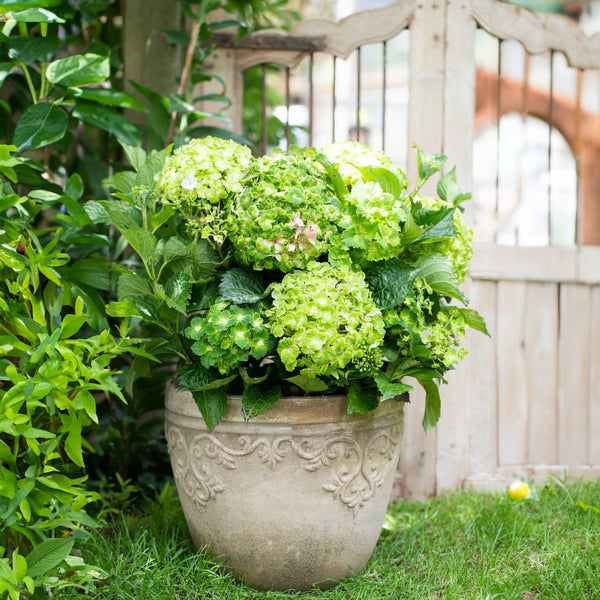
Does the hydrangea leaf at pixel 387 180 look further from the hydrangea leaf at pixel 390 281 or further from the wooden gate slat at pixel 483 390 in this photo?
the wooden gate slat at pixel 483 390

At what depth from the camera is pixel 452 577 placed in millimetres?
1398

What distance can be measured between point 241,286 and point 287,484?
0.45 m

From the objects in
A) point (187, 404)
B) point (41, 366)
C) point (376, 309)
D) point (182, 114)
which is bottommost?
point (187, 404)

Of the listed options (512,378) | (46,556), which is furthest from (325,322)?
(512,378)

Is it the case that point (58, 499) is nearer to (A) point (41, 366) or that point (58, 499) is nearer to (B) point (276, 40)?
(A) point (41, 366)

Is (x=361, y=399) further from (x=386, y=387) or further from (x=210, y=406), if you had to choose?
(x=210, y=406)

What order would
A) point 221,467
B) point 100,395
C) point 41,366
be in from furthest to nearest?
point 100,395 < point 221,467 < point 41,366

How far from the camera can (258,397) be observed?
1.28 metres

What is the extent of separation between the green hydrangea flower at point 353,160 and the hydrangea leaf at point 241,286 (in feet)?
1.06

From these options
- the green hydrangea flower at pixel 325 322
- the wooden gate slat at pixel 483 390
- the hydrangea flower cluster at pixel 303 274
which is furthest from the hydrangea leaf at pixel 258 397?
the wooden gate slat at pixel 483 390

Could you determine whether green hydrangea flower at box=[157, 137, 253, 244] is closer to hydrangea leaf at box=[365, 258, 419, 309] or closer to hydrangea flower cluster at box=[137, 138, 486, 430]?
hydrangea flower cluster at box=[137, 138, 486, 430]

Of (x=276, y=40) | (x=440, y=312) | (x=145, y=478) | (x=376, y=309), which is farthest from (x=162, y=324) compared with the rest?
(x=276, y=40)

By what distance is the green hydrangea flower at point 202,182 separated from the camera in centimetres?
129

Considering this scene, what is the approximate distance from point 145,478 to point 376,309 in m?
1.10
